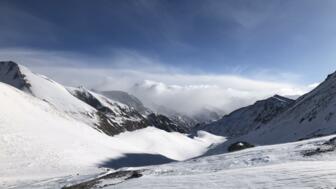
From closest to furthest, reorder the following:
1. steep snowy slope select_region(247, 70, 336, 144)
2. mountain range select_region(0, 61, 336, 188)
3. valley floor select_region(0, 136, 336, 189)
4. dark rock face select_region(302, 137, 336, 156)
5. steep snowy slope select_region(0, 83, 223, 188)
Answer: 1. valley floor select_region(0, 136, 336, 189)
2. dark rock face select_region(302, 137, 336, 156)
3. mountain range select_region(0, 61, 336, 188)
4. steep snowy slope select_region(0, 83, 223, 188)
5. steep snowy slope select_region(247, 70, 336, 144)

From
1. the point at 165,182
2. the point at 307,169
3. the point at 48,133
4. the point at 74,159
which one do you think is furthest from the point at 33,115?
the point at 307,169

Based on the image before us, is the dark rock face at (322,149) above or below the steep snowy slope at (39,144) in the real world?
below

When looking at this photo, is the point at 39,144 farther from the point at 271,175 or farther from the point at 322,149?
the point at 271,175

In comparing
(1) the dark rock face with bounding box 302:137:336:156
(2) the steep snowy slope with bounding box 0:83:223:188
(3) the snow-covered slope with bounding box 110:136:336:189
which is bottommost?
(3) the snow-covered slope with bounding box 110:136:336:189

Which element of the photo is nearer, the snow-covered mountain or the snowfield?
the snowfield

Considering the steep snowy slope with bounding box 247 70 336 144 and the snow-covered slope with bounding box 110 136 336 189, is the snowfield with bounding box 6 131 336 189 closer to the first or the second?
the snow-covered slope with bounding box 110 136 336 189

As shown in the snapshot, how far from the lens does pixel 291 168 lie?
21781 mm

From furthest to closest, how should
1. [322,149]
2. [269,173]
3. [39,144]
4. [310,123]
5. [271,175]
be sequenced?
[310,123] < [39,144] < [322,149] < [269,173] < [271,175]

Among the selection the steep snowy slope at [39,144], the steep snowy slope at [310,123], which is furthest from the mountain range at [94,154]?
the steep snowy slope at [310,123]

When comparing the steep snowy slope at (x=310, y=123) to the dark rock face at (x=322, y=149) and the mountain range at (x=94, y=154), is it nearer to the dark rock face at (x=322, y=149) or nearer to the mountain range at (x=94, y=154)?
the mountain range at (x=94, y=154)

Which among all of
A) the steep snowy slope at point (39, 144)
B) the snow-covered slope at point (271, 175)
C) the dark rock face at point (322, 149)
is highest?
the steep snowy slope at point (39, 144)

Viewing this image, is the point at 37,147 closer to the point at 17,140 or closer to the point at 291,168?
the point at 17,140

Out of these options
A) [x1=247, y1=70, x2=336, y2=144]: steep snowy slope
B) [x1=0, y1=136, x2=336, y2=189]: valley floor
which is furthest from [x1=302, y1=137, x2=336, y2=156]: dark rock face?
[x1=247, y1=70, x2=336, y2=144]: steep snowy slope

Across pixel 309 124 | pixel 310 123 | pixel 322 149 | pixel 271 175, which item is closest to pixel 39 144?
pixel 322 149
